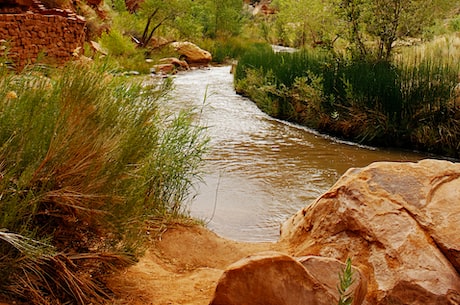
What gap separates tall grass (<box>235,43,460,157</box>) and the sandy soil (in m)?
4.88

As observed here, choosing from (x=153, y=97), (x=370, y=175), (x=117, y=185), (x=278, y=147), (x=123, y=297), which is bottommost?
(x=278, y=147)

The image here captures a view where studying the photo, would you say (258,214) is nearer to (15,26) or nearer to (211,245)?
(211,245)

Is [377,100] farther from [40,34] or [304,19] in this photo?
[304,19]

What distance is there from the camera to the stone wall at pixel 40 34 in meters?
9.82

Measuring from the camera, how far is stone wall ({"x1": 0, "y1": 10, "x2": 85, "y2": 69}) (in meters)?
9.82

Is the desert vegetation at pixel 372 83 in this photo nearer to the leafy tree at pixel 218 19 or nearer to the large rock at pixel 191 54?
the large rock at pixel 191 54

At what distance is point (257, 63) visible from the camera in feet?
43.5

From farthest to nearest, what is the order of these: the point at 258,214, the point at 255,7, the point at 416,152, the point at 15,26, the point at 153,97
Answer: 1. the point at 255,7
2. the point at 15,26
3. the point at 416,152
4. the point at 258,214
5. the point at 153,97

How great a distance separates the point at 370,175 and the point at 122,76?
1.75 metres

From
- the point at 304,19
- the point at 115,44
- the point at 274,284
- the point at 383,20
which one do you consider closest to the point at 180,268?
the point at 274,284

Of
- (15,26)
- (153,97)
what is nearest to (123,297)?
(153,97)

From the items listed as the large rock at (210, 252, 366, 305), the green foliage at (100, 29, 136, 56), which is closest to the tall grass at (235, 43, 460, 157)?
the large rock at (210, 252, 366, 305)

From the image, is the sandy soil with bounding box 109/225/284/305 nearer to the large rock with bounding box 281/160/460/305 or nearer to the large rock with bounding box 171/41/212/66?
the large rock with bounding box 281/160/460/305

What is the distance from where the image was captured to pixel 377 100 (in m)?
8.74
